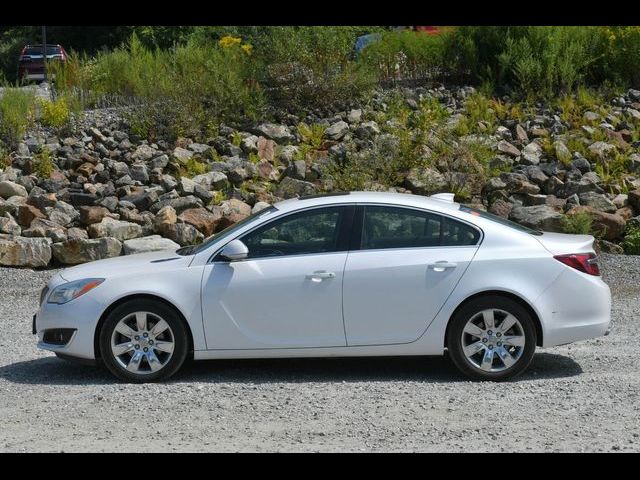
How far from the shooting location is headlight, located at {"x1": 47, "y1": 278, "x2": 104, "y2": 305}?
28.1ft

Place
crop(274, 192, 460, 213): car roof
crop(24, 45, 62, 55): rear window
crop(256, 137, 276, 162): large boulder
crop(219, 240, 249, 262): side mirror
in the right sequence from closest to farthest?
crop(219, 240, 249, 262): side mirror, crop(274, 192, 460, 213): car roof, crop(256, 137, 276, 162): large boulder, crop(24, 45, 62, 55): rear window

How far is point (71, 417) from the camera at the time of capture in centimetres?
755

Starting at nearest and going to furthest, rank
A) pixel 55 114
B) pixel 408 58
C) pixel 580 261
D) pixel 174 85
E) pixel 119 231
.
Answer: pixel 580 261 → pixel 119 231 → pixel 55 114 → pixel 174 85 → pixel 408 58

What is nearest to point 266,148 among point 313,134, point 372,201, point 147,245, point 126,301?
point 313,134

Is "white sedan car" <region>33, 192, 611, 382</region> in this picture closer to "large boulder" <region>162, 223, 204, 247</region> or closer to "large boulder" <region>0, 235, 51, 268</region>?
"large boulder" <region>0, 235, 51, 268</region>

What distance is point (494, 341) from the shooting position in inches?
331

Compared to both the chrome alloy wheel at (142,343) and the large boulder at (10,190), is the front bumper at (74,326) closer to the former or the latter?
the chrome alloy wheel at (142,343)

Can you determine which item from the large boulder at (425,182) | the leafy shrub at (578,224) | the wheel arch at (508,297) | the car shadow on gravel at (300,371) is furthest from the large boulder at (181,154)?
the wheel arch at (508,297)

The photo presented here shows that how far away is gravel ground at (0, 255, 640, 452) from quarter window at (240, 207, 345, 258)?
104 centimetres

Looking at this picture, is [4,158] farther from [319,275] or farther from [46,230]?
[319,275]

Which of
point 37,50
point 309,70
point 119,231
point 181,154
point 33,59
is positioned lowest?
point 119,231

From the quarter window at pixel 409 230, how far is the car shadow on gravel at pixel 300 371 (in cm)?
107

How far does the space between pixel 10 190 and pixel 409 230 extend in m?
8.26

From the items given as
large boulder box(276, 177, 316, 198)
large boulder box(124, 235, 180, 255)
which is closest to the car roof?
large boulder box(124, 235, 180, 255)
